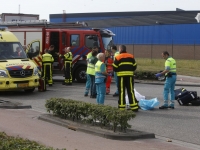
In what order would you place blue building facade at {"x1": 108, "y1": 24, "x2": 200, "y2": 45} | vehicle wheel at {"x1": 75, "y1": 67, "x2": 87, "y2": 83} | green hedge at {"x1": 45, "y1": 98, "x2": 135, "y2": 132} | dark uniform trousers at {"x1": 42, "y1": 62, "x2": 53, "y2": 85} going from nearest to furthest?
1. green hedge at {"x1": 45, "y1": 98, "x2": 135, "y2": 132}
2. dark uniform trousers at {"x1": 42, "y1": 62, "x2": 53, "y2": 85}
3. vehicle wheel at {"x1": 75, "y1": 67, "x2": 87, "y2": 83}
4. blue building facade at {"x1": 108, "y1": 24, "x2": 200, "y2": 45}

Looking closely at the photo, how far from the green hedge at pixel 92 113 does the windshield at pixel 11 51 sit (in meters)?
6.90

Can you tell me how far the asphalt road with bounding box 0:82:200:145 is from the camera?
11383 millimetres

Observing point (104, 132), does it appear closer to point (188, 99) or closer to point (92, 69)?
point (188, 99)

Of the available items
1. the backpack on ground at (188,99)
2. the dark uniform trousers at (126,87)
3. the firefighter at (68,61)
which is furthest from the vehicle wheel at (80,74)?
the dark uniform trousers at (126,87)

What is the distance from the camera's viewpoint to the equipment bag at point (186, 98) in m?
15.9

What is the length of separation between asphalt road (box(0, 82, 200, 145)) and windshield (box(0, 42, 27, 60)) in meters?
1.50

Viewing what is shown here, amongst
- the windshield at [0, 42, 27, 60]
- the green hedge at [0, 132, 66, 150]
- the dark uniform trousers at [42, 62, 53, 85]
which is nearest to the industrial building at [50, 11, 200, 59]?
the dark uniform trousers at [42, 62, 53, 85]

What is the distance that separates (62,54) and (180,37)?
40.6 metres

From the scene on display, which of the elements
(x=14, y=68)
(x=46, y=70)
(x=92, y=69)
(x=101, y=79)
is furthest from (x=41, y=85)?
(x=101, y=79)

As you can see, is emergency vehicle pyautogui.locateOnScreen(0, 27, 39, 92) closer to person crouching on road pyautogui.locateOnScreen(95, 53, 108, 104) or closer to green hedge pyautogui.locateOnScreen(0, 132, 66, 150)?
person crouching on road pyautogui.locateOnScreen(95, 53, 108, 104)

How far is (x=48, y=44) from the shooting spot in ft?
78.3

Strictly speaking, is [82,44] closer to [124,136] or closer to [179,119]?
[179,119]

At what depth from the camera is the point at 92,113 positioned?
11.3 meters

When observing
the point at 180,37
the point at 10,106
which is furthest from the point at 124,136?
the point at 180,37
